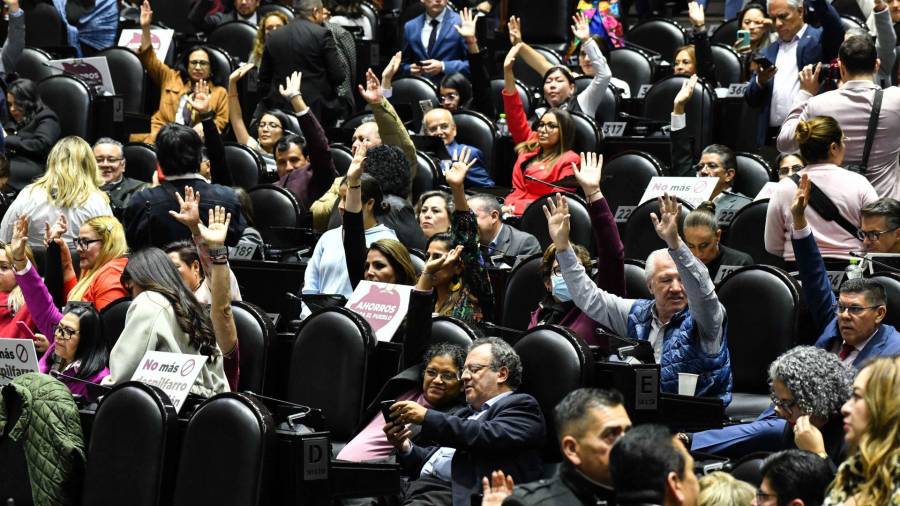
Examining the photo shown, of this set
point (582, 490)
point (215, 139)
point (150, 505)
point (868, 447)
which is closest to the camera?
point (868, 447)

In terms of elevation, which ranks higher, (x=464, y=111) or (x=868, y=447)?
(x=868, y=447)

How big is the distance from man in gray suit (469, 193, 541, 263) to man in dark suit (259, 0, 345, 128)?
2.68m

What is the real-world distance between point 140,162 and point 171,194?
199 cm

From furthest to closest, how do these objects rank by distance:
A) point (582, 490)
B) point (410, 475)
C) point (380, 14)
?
point (380, 14) < point (410, 475) < point (582, 490)

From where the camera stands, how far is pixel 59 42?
1083 centimetres

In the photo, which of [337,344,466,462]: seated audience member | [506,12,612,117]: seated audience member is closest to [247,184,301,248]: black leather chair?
[506,12,612,117]: seated audience member

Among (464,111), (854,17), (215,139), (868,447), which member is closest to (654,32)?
(854,17)

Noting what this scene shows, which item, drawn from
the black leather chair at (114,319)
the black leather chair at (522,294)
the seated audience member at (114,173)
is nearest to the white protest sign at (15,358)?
the black leather chair at (114,319)

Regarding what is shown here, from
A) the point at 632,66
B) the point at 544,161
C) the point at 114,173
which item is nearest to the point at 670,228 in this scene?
the point at 544,161

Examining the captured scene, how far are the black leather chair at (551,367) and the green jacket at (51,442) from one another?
146cm

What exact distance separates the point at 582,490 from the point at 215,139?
429cm

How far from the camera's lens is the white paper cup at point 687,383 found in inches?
206

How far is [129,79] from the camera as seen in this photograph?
32.0 feet

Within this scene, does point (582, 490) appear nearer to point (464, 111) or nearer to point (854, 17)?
point (464, 111)
